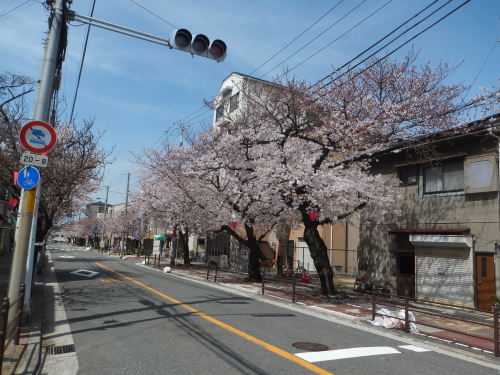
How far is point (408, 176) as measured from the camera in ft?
58.6

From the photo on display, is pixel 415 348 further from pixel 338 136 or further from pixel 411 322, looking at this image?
pixel 338 136

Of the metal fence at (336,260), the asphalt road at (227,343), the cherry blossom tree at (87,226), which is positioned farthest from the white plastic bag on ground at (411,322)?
the cherry blossom tree at (87,226)

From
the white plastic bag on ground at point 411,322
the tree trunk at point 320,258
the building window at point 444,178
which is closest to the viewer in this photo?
the white plastic bag on ground at point 411,322

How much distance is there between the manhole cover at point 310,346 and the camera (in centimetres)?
776

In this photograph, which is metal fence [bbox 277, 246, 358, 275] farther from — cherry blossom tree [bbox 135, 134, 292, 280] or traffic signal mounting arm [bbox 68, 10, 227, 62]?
traffic signal mounting arm [bbox 68, 10, 227, 62]

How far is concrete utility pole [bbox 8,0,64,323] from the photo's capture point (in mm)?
7664

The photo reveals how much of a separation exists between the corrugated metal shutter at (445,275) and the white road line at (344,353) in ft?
27.6

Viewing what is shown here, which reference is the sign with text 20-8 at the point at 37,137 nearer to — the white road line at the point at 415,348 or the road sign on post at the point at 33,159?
the road sign on post at the point at 33,159

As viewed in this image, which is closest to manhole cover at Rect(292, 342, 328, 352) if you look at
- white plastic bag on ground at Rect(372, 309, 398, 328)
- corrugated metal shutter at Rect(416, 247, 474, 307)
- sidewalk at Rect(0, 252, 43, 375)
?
white plastic bag on ground at Rect(372, 309, 398, 328)

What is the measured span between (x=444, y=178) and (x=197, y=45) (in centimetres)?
1305

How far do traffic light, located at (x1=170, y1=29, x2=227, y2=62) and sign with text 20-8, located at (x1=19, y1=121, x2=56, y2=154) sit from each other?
10.6 ft

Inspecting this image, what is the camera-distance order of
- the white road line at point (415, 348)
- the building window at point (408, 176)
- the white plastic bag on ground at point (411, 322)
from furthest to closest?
the building window at point (408, 176) < the white plastic bag on ground at point (411, 322) < the white road line at point (415, 348)

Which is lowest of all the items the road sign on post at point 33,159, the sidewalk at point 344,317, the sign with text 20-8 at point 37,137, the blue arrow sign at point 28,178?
the sidewalk at point 344,317

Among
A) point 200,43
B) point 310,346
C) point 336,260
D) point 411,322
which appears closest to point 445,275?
point 411,322
